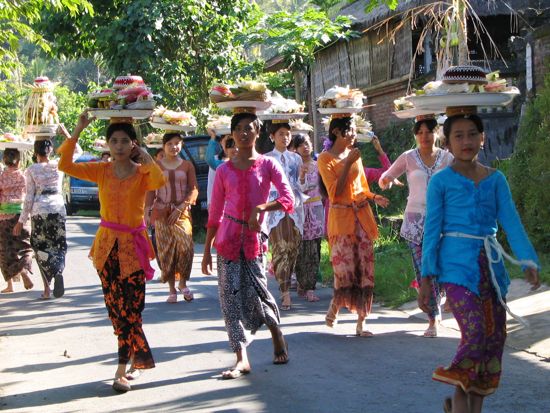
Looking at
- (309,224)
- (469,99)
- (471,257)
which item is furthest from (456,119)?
(309,224)

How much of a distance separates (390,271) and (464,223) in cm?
663

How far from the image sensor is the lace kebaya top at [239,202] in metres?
6.98

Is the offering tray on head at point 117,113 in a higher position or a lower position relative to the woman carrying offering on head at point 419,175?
higher

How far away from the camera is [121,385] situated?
260 inches

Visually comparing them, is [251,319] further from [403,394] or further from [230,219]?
[403,394]

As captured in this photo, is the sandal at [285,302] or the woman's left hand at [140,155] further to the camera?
the sandal at [285,302]

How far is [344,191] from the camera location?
845cm

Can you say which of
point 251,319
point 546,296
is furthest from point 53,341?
point 546,296

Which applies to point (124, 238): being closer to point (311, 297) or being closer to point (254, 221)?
point (254, 221)

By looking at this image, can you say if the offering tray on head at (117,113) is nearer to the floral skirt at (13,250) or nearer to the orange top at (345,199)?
the orange top at (345,199)

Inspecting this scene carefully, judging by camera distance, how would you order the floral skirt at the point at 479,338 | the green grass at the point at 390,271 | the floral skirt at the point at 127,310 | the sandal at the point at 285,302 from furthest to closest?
1. the green grass at the point at 390,271
2. the sandal at the point at 285,302
3. the floral skirt at the point at 127,310
4. the floral skirt at the point at 479,338

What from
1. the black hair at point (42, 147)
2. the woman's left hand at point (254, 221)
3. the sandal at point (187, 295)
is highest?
the black hair at point (42, 147)

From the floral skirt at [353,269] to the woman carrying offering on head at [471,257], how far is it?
3.08 metres

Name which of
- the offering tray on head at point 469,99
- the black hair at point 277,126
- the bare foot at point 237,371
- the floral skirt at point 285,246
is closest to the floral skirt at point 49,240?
the floral skirt at point 285,246
